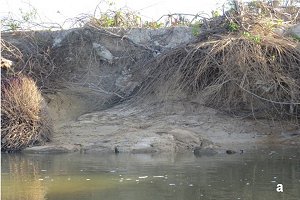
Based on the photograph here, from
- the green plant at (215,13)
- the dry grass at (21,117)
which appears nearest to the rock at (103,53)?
the green plant at (215,13)

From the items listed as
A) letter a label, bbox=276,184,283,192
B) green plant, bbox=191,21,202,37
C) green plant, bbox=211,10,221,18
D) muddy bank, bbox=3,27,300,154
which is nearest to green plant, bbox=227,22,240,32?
green plant, bbox=191,21,202,37

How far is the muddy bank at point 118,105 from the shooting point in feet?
40.8

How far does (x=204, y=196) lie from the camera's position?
24.1 ft

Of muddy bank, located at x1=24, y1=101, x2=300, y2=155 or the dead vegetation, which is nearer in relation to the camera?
muddy bank, located at x1=24, y1=101, x2=300, y2=155

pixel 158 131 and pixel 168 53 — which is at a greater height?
pixel 168 53

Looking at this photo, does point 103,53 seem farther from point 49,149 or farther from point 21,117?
point 49,149

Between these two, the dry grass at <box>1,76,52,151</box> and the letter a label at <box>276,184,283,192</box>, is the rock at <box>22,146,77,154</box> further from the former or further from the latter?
the letter a label at <box>276,184,283,192</box>

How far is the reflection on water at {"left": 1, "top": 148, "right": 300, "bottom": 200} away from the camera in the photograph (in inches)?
298

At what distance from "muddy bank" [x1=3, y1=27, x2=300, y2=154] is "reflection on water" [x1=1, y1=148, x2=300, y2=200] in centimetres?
107

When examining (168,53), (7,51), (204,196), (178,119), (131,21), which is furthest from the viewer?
(131,21)

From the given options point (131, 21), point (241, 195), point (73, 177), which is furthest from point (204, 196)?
point (131, 21)

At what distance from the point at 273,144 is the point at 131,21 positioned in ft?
22.5

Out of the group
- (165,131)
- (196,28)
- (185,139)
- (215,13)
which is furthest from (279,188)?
(215,13)

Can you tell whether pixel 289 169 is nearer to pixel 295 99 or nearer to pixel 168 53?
pixel 295 99
